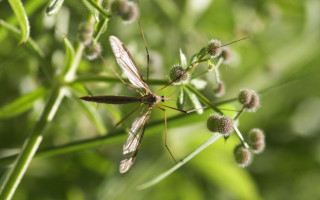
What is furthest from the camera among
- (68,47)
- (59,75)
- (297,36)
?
(297,36)

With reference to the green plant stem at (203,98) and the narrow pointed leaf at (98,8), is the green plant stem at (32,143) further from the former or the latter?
the green plant stem at (203,98)

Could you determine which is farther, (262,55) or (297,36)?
(297,36)

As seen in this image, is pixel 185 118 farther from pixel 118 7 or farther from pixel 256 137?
pixel 118 7

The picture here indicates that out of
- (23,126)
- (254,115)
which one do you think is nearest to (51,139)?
(23,126)

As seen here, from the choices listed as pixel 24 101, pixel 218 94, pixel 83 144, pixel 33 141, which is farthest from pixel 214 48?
pixel 24 101

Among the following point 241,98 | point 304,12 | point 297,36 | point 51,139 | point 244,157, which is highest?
point 241,98

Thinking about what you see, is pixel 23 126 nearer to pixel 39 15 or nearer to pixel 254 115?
pixel 39 15
